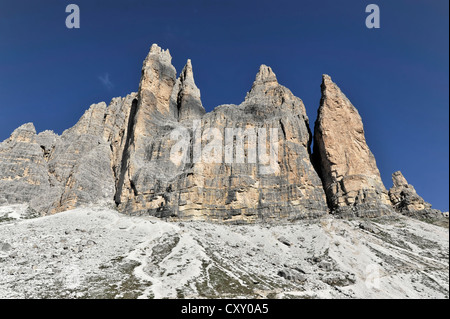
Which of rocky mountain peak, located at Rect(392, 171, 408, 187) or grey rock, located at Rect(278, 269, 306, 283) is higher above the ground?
rocky mountain peak, located at Rect(392, 171, 408, 187)

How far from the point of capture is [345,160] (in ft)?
Answer: 235

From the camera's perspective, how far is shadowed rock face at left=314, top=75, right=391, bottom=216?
64188 millimetres

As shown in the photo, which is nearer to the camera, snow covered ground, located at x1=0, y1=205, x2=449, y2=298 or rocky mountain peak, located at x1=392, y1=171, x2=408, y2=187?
snow covered ground, located at x1=0, y1=205, x2=449, y2=298

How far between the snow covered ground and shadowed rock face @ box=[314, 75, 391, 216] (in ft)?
18.5

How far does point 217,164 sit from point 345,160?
30535mm

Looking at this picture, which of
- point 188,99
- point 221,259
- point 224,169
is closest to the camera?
point 221,259

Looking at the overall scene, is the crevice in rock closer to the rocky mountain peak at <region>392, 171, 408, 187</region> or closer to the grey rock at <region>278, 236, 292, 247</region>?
the grey rock at <region>278, 236, 292, 247</region>

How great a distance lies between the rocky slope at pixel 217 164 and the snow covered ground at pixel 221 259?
24.7 ft

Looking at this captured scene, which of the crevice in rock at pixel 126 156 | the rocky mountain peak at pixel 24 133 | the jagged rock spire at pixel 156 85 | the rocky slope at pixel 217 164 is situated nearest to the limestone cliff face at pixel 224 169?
the rocky slope at pixel 217 164

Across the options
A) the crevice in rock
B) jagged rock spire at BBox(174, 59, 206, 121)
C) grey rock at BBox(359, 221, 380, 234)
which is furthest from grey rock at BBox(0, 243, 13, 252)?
jagged rock spire at BBox(174, 59, 206, 121)

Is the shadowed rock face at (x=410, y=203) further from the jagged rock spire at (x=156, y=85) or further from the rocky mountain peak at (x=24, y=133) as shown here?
the rocky mountain peak at (x=24, y=133)

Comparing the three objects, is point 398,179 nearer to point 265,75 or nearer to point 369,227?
point 369,227

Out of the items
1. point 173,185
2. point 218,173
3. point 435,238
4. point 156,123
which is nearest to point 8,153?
point 156,123

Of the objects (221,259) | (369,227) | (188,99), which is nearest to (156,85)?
(188,99)
